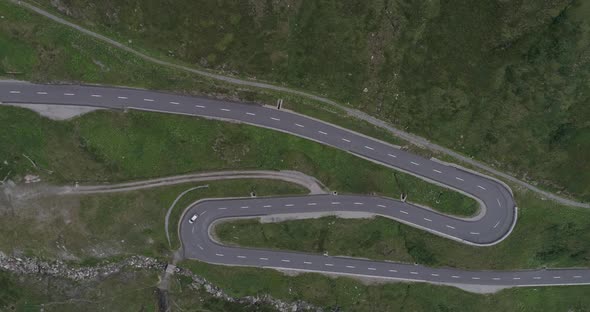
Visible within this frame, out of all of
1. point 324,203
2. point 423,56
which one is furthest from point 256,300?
point 423,56

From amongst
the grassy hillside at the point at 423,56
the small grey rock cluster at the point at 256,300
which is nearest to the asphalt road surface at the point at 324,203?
the small grey rock cluster at the point at 256,300

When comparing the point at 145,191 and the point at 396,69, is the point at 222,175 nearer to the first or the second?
the point at 145,191

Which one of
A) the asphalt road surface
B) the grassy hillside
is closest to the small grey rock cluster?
the asphalt road surface

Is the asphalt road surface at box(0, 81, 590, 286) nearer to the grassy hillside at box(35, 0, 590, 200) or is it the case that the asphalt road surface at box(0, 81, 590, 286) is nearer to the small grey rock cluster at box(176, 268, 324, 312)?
the small grey rock cluster at box(176, 268, 324, 312)

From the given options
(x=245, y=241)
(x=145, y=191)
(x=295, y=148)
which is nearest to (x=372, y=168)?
(x=295, y=148)

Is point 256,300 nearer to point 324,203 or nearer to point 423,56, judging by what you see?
point 324,203
